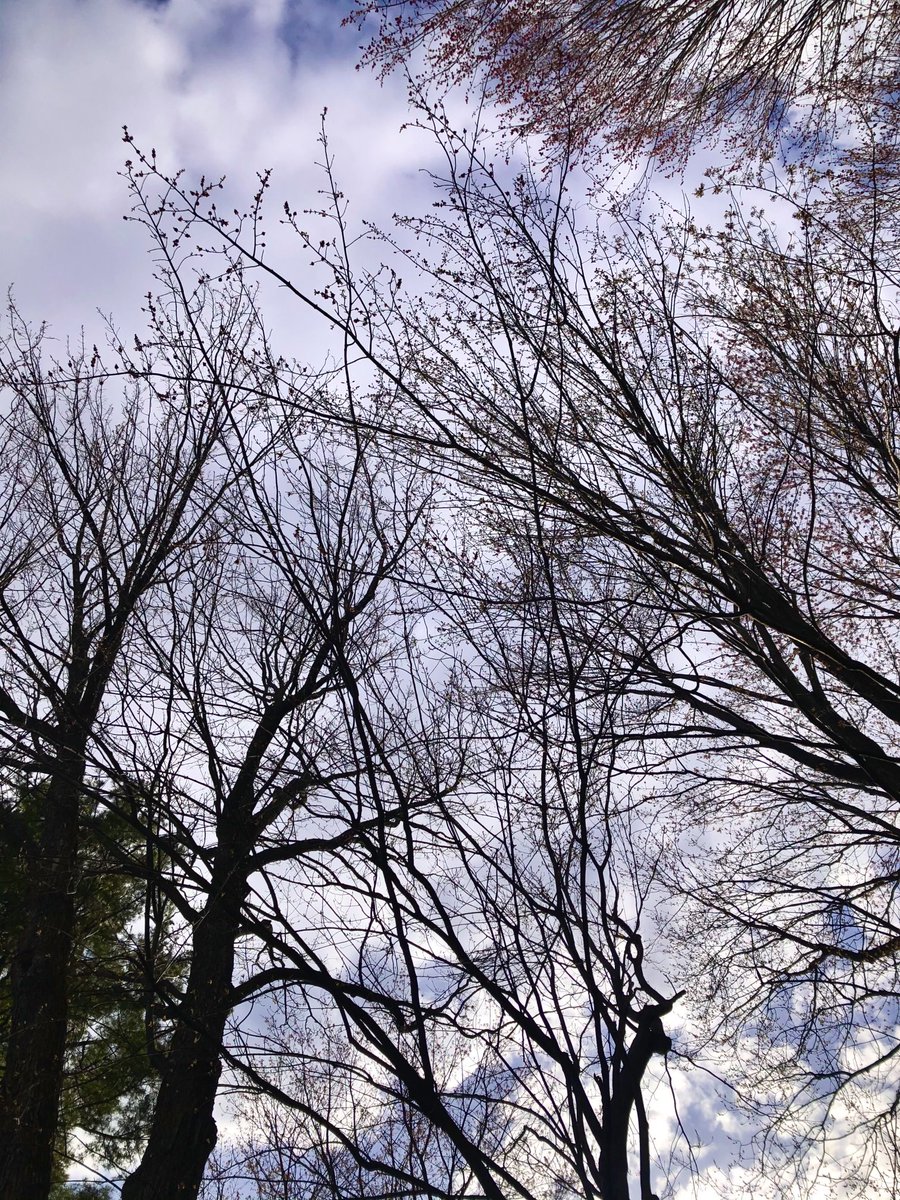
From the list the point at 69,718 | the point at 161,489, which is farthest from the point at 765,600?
the point at 161,489

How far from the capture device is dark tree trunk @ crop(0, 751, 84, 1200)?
186 inches

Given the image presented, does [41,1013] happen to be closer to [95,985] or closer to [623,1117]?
[95,985]

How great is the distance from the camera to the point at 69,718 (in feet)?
9.27

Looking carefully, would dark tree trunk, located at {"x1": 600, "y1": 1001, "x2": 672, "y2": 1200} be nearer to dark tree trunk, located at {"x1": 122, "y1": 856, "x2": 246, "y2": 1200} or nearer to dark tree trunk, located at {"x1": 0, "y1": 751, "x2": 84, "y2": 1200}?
dark tree trunk, located at {"x1": 122, "y1": 856, "x2": 246, "y2": 1200}

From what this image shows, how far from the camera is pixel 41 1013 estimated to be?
5051 millimetres

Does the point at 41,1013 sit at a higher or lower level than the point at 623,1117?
higher

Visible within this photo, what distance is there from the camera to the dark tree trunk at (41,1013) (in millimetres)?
4719

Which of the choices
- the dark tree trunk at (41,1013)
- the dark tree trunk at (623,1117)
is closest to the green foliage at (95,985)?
the dark tree trunk at (41,1013)

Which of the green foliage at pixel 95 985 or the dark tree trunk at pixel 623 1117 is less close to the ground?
the green foliage at pixel 95 985

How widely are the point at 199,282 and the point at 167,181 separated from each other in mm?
618

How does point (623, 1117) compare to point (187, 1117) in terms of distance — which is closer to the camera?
point (623, 1117)

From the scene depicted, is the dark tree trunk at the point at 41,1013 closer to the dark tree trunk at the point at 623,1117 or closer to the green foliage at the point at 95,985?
the green foliage at the point at 95,985

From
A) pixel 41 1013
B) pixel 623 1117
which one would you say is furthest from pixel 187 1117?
pixel 623 1117

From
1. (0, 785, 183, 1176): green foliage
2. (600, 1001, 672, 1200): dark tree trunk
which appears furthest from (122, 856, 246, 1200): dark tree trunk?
(600, 1001, 672, 1200): dark tree trunk
